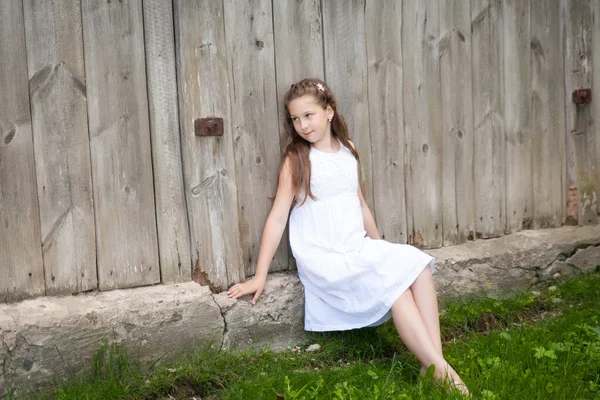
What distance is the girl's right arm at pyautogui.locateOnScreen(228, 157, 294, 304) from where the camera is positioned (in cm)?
383

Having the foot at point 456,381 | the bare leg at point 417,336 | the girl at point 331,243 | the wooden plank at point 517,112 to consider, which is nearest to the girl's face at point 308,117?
the girl at point 331,243

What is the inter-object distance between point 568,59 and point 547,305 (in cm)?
164

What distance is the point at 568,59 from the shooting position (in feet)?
16.9

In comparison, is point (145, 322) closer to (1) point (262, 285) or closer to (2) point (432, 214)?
(1) point (262, 285)

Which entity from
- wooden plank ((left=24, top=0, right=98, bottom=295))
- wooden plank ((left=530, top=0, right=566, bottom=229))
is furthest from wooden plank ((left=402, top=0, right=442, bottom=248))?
wooden plank ((left=24, top=0, right=98, bottom=295))

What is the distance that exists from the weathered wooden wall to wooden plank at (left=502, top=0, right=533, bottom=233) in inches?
0.5

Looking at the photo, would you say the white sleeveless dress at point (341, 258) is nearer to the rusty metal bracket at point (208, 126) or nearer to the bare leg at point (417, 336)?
the bare leg at point (417, 336)

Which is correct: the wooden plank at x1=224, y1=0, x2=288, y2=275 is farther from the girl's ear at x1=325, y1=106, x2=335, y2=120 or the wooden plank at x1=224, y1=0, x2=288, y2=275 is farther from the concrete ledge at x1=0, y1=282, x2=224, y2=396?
the concrete ledge at x1=0, y1=282, x2=224, y2=396

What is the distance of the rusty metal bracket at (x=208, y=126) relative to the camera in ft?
12.2

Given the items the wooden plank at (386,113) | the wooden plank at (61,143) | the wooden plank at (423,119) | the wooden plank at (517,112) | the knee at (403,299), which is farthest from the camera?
the wooden plank at (517,112)

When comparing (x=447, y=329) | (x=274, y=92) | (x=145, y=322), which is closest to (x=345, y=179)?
(x=274, y=92)

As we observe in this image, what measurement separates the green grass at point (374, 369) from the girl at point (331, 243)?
187 millimetres

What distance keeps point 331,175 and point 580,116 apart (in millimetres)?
2137

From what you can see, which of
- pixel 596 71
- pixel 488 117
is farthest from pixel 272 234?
pixel 596 71
